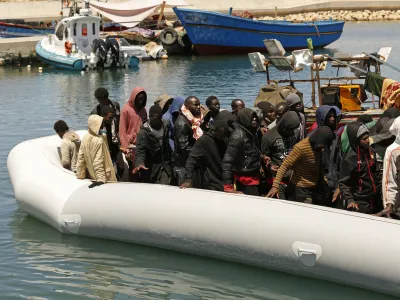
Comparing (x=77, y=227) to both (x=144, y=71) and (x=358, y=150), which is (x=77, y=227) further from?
(x=144, y=71)

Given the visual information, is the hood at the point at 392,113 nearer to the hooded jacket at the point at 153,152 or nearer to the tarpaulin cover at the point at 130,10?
the hooded jacket at the point at 153,152

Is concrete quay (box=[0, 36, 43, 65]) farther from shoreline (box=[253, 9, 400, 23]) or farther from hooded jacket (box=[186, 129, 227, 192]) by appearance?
hooded jacket (box=[186, 129, 227, 192])

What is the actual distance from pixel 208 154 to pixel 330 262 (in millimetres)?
1799

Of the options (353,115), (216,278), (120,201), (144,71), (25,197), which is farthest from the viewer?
(144,71)

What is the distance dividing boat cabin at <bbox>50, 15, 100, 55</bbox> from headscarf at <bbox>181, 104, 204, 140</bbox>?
24.5 m

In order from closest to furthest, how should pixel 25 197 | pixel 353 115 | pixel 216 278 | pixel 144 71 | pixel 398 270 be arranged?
1. pixel 398 270
2. pixel 216 278
3. pixel 25 197
4. pixel 353 115
5. pixel 144 71

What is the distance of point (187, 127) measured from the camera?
959 centimetres

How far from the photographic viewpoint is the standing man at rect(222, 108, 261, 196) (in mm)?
8914

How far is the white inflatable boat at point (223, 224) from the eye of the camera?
8.00 metres

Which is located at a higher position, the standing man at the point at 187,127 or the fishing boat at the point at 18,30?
the standing man at the point at 187,127

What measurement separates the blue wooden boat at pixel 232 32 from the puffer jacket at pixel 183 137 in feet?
95.2

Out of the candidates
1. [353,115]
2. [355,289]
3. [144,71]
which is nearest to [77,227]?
[355,289]

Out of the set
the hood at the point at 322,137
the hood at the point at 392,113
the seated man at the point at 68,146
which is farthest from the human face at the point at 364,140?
the seated man at the point at 68,146

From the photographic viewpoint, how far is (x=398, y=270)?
780cm
